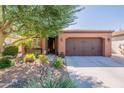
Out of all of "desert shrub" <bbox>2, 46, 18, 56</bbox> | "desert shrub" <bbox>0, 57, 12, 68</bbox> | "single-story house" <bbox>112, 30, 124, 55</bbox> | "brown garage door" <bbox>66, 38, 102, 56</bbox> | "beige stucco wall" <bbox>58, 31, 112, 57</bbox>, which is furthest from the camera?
"single-story house" <bbox>112, 30, 124, 55</bbox>

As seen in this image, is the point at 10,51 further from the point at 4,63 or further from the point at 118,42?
the point at 118,42

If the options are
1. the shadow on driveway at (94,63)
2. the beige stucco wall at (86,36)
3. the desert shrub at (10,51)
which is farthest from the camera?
the beige stucco wall at (86,36)

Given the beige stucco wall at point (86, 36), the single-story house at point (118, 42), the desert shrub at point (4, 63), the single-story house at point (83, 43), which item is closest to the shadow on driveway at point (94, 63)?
the beige stucco wall at point (86, 36)

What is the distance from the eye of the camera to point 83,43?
70.2 ft

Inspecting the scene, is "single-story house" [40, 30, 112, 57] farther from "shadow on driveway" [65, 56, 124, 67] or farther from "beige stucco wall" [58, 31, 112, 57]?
"shadow on driveway" [65, 56, 124, 67]

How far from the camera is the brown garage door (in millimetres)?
21422

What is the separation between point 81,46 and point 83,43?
1.17 feet

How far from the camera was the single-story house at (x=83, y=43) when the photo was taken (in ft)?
68.6

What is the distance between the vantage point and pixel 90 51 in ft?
70.6

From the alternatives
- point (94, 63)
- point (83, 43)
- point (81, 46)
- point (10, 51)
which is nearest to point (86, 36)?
point (83, 43)

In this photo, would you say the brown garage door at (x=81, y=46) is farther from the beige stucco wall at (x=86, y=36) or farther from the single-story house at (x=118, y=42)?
the single-story house at (x=118, y=42)

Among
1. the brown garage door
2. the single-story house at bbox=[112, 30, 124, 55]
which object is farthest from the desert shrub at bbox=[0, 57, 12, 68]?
the single-story house at bbox=[112, 30, 124, 55]
